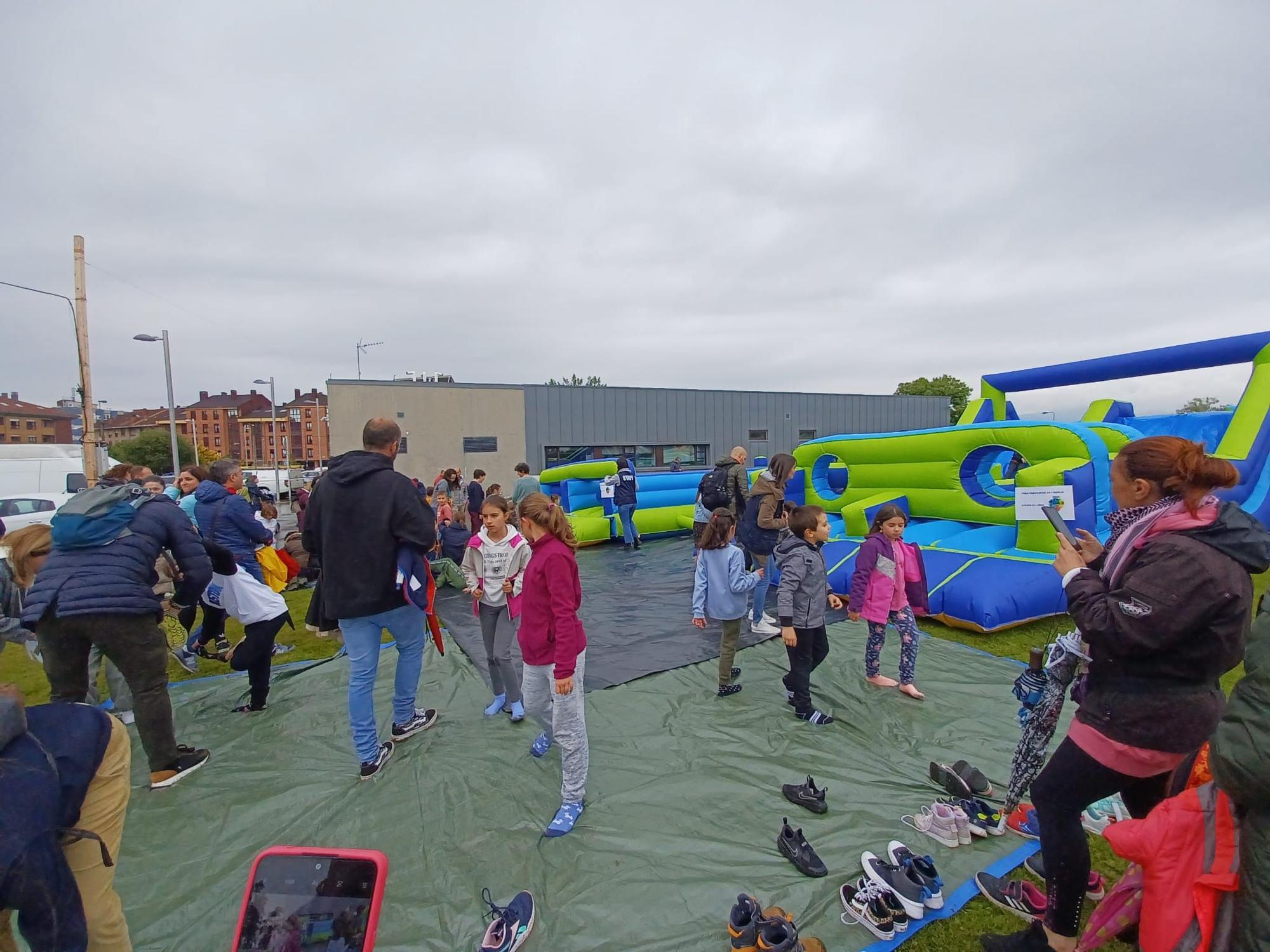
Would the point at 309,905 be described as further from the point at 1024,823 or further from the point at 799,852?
the point at 1024,823

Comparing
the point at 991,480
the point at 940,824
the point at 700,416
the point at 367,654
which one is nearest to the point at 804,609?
the point at 940,824

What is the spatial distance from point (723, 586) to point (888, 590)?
1.16m

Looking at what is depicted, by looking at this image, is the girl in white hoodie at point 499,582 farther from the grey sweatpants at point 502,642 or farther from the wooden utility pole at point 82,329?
the wooden utility pole at point 82,329

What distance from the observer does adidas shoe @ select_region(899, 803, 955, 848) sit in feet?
8.37

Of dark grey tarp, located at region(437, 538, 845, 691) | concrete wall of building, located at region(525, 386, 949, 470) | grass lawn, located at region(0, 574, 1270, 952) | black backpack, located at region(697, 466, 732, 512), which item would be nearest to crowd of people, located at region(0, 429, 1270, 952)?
grass lawn, located at region(0, 574, 1270, 952)

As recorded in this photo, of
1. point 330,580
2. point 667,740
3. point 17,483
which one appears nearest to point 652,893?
point 667,740

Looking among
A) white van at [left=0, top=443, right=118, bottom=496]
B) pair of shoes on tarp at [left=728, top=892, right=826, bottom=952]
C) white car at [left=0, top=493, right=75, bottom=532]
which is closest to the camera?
pair of shoes on tarp at [left=728, top=892, right=826, bottom=952]

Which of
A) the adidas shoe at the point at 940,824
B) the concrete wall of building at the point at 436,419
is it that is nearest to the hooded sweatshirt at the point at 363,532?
the adidas shoe at the point at 940,824

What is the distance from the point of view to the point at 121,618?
9.62 feet

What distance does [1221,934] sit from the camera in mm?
1349

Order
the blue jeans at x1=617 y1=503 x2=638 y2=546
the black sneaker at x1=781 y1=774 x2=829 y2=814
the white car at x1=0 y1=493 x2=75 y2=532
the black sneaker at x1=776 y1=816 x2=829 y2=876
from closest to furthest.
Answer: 1. the black sneaker at x1=776 y1=816 x2=829 y2=876
2. the black sneaker at x1=781 y1=774 x2=829 y2=814
3. the blue jeans at x1=617 y1=503 x2=638 y2=546
4. the white car at x1=0 y1=493 x2=75 y2=532

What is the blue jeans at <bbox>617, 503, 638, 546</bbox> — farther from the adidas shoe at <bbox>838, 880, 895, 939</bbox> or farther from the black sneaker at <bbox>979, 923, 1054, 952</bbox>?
the black sneaker at <bbox>979, 923, 1054, 952</bbox>

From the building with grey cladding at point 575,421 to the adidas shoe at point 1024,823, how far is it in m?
19.7

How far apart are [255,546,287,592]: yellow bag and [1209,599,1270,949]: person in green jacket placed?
6078mm
